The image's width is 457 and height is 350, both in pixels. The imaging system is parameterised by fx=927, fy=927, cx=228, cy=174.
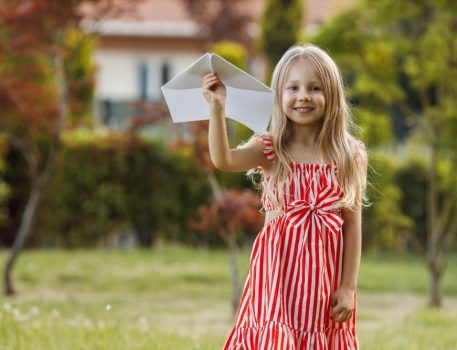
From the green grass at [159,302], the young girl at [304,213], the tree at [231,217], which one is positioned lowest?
the green grass at [159,302]

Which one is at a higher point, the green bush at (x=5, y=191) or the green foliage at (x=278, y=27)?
the green foliage at (x=278, y=27)

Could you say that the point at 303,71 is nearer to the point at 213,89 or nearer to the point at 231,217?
the point at 213,89

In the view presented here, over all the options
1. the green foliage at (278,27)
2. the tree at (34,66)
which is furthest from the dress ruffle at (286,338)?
the green foliage at (278,27)

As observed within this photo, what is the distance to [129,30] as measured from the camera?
72.1 feet

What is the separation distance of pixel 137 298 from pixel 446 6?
4144 mm

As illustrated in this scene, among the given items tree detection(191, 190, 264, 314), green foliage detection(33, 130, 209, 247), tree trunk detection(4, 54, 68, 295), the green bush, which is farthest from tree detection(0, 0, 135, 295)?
green foliage detection(33, 130, 209, 247)

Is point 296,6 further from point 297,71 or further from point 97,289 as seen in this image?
point 297,71

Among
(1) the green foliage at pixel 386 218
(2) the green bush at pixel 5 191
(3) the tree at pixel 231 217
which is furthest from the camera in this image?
(1) the green foliage at pixel 386 218

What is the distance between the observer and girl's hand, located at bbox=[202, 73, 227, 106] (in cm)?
307

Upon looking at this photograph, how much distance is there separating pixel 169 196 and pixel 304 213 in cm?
1008

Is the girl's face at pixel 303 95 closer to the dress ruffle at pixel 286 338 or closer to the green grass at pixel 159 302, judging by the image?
the dress ruffle at pixel 286 338

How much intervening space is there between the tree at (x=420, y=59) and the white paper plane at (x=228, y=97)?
5.69 metres

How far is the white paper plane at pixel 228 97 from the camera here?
3129 millimetres

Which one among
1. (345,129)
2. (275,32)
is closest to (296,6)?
(275,32)
